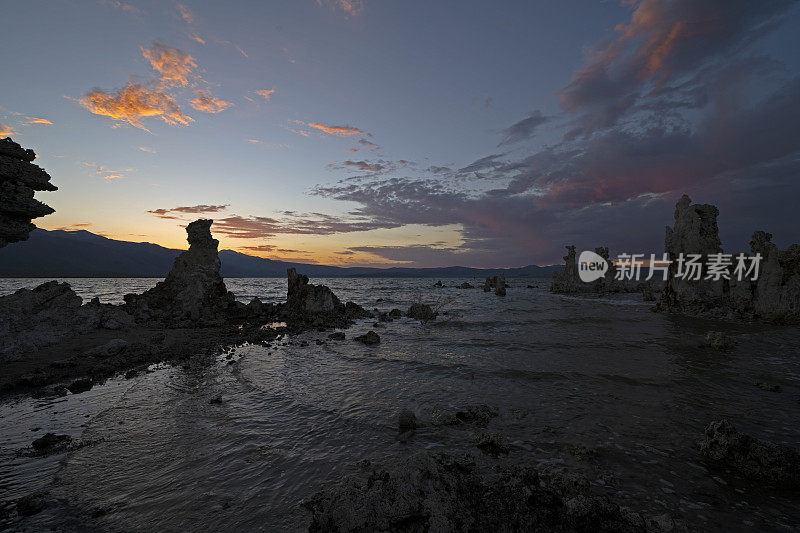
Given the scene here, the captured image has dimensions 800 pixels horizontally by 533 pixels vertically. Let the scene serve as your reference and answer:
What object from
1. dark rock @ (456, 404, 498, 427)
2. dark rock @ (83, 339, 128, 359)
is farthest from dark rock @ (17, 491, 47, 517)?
dark rock @ (83, 339, 128, 359)

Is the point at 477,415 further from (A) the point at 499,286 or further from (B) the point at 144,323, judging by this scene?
(A) the point at 499,286

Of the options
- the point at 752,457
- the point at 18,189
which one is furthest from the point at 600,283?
the point at 18,189

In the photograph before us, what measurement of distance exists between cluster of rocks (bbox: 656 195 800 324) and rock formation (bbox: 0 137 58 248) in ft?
183

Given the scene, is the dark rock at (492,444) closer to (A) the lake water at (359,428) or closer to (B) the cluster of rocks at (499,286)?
(A) the lake water at (359,428)

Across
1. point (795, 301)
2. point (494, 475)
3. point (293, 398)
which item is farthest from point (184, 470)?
point (795, 301)

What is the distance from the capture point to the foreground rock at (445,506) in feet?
14.8

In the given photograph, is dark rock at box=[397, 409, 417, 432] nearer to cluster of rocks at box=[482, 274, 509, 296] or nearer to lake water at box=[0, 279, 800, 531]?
lake water at box=[0, 279, 800, 531]

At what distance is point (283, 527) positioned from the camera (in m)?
5.28

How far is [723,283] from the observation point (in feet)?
119

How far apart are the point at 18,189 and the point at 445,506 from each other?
2035 cm

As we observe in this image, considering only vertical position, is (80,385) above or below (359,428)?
below

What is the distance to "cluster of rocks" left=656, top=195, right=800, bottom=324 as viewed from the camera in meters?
29.2

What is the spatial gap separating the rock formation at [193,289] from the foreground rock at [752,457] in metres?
33.8

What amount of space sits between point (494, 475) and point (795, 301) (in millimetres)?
42257
